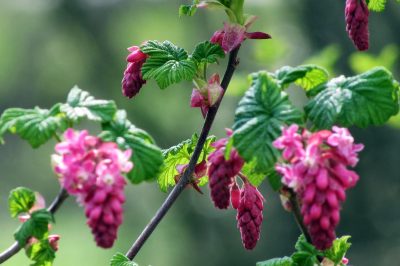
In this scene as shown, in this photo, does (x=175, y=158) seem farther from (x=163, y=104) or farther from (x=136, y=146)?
(x=163, y=104)

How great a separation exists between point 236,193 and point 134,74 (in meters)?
0.43

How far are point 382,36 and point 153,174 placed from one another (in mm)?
13661

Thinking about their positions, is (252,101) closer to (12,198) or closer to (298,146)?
(298,146)

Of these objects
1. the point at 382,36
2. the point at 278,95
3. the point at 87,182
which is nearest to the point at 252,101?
the point at 278,95

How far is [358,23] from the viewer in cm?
267

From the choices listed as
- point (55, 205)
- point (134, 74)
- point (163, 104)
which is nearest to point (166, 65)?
point (134, 74)

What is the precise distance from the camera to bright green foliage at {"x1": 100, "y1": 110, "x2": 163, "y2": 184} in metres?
2.10

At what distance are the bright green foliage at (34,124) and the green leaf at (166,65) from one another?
1.45 ft

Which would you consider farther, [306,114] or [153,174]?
[306,114]

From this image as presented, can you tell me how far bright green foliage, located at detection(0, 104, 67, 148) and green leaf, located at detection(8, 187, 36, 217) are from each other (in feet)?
0.50

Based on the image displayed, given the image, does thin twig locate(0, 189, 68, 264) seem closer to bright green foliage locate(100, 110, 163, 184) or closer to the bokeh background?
bright green foliage locate(100, 110, 163, 184)

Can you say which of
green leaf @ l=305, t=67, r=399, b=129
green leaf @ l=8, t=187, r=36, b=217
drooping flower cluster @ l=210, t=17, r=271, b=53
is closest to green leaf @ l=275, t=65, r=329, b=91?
green leaf @ l=305, t=67, r=399, b=129

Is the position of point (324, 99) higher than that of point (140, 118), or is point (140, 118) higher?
point (324, 99)

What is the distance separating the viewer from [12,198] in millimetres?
2309
